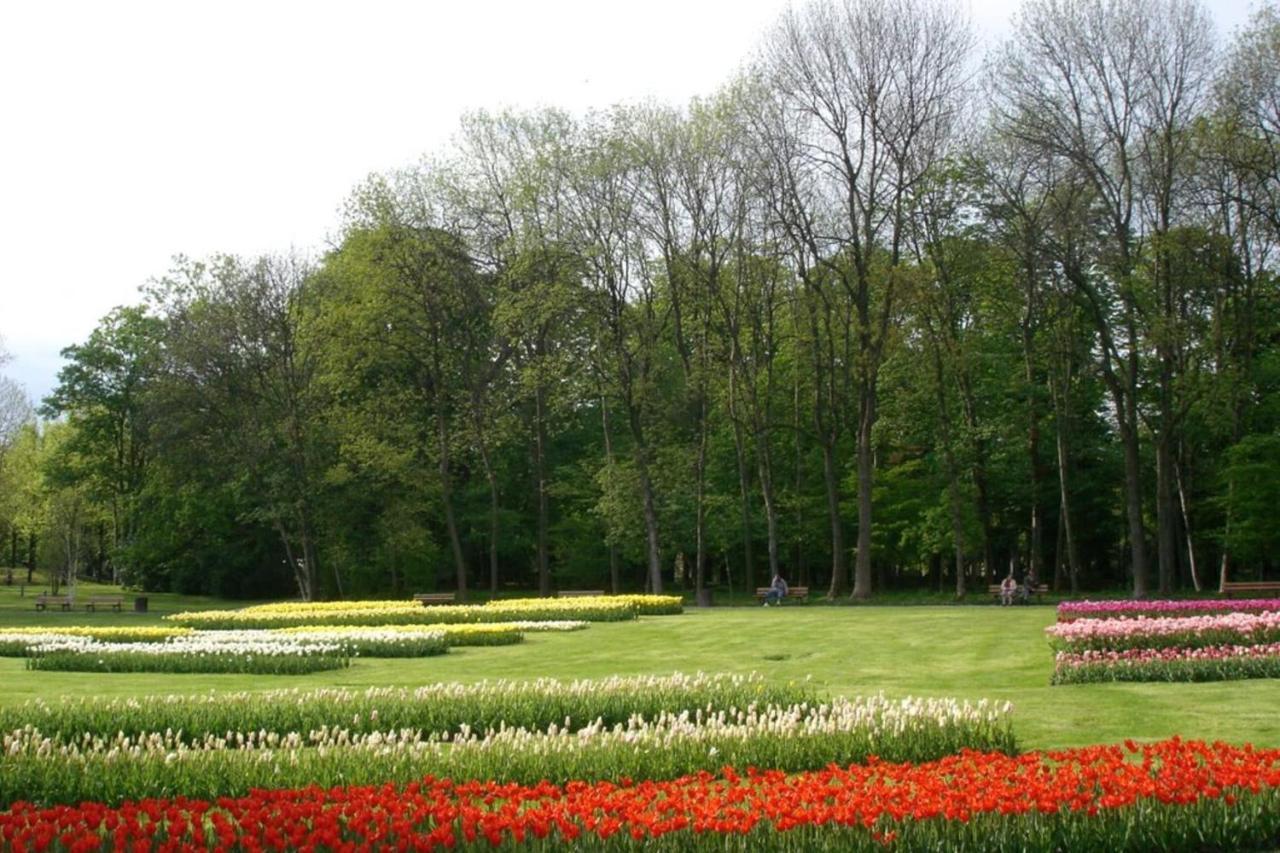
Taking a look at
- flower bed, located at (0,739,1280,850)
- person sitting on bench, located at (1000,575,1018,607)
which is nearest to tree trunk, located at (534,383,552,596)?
person sitting on bench, located at (1000,575,1018,607)

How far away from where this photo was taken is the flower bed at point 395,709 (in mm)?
10938

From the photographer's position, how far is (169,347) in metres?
51.2

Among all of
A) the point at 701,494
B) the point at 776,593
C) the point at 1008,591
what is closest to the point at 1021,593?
the point at 1008,591

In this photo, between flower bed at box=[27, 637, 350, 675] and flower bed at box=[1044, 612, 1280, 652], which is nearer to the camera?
flower bed at box=[1044, 612, 1280, 652]

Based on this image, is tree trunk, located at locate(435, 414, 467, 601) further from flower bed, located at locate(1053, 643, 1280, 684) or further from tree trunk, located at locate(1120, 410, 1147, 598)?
flower bed, located at locate(1053, 643, 1280, 684)

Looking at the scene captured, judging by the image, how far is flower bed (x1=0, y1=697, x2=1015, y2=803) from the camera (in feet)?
28.9

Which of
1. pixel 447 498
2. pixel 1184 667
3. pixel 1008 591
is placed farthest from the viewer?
pixel 447 498

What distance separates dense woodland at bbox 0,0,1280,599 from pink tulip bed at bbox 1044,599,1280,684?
55.3ft

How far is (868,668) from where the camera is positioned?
1786cm

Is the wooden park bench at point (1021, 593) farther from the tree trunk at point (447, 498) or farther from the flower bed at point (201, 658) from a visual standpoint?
the flower bed at point (201, 658)

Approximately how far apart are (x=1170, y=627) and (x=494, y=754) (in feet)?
36.6

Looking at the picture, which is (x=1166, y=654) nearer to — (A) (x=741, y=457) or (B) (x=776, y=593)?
(B) (x=776, y=593)

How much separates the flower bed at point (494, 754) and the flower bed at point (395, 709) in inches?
14.6

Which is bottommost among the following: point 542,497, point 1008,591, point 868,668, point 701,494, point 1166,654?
point 868,668
